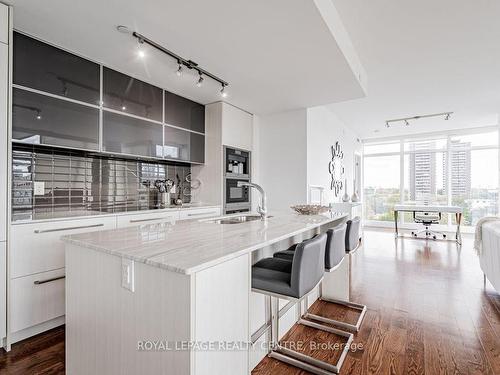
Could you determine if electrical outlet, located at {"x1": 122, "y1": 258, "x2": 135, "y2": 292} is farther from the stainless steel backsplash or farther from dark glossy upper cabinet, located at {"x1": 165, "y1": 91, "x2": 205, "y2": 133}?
dark glossy upper cabinet, located at {"x1": 165, "y1": 91, "x2": 205, "y2": 133}

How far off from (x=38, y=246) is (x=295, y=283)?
74.6 inches

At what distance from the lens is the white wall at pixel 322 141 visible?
14.0ft

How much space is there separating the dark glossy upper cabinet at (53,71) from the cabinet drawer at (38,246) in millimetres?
1149

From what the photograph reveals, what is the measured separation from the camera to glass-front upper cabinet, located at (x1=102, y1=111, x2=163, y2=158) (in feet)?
8.95

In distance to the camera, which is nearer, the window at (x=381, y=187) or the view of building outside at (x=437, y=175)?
the view of building outside at (x=437, y=175)

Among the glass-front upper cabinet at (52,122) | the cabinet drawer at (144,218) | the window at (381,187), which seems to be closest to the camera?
the glass-front upper cabinet at (52,122)

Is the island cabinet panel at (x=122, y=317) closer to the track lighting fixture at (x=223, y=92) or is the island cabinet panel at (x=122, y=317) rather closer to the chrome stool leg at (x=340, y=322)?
the chrome stool leg at (x=340, y=322)

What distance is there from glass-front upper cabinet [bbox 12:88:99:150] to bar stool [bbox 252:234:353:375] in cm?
203

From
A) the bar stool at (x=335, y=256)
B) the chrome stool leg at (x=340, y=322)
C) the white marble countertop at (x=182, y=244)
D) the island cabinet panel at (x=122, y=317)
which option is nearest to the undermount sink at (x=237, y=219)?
the bar stool at (x=335, y=256)

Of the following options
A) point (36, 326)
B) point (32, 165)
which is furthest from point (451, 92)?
point (36, 326)

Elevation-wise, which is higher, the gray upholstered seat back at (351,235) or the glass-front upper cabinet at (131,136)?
the glass-front upper cabinet at (131,136)

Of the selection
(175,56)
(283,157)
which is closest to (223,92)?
(175,56)

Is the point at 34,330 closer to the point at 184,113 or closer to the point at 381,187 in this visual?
the point at 184,113

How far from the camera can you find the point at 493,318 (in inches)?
89.3
